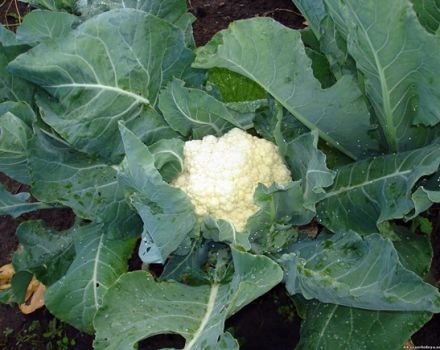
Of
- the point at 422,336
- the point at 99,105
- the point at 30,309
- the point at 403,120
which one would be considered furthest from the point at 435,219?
the point at 30,309

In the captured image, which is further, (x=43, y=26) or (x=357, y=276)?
(x=43, y=26)

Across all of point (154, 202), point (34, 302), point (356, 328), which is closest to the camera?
point (154, 202)

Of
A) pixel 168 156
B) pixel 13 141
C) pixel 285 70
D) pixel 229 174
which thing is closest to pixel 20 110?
pixel 13 141

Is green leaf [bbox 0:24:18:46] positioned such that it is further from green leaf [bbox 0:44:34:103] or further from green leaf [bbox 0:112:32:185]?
green leaf [bbox 0:112:32:185]

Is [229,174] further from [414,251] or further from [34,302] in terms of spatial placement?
[34,302]

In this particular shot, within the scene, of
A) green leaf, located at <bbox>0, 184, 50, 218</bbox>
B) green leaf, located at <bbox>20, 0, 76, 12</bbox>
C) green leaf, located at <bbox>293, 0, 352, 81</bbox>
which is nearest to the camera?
green leaf, located at <bbox>293, 0, 352, 81</bbox>

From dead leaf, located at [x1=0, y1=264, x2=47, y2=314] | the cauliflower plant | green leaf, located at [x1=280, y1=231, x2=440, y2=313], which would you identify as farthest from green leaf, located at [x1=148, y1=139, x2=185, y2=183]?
dead leaf, located at [x1=0, y1=264, x2=47, y2=314]
